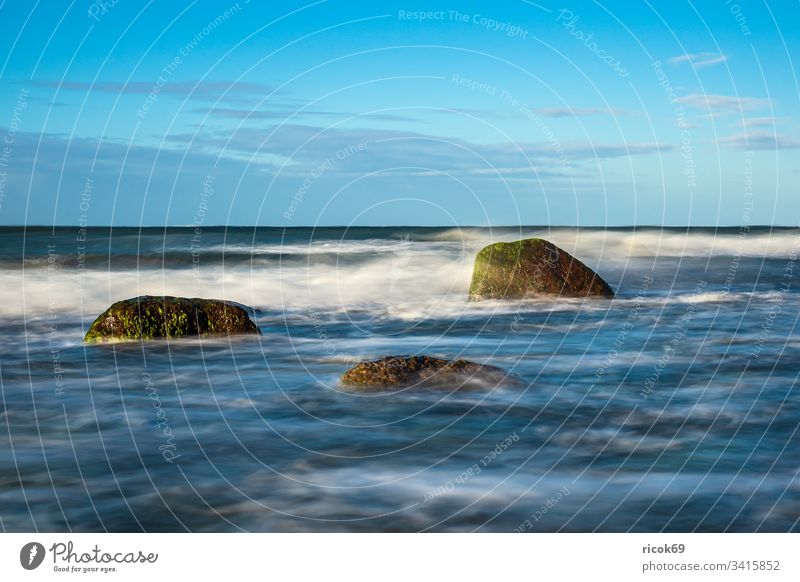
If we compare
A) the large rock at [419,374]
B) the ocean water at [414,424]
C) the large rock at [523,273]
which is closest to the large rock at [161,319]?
the ocean water at [414,424]

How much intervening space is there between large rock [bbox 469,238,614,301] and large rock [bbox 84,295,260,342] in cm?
559

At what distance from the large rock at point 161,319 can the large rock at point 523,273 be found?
18.3 ft

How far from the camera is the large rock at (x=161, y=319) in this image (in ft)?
39.2

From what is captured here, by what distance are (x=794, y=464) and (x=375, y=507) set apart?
10.8 feet

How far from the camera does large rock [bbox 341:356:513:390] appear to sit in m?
8.94

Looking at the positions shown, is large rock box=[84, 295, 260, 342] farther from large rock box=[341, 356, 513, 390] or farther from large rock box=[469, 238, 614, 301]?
large rock box=[469, 238, 614, 301]

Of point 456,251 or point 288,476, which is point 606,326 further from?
point 456,251

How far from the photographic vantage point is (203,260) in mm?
30797

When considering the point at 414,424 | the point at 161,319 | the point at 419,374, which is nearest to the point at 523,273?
the point at 161,319

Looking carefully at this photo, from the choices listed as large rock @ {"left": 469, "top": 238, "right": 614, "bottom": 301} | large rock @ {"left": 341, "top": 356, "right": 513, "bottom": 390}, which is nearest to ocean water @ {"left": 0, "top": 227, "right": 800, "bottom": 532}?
large rock @ {"left": 341, "top": 356, "right": 513, "bottom": 390}

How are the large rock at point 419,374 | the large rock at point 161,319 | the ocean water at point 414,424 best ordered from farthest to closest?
the large rock at point 161,319
the large rock at point 419,374
the ocean water at point 414,424

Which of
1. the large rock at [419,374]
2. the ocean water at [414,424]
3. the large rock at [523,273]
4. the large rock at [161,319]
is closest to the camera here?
the ocean water at [414,424]

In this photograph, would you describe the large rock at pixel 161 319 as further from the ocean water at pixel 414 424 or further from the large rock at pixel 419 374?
the large rock at pixel 419 374
